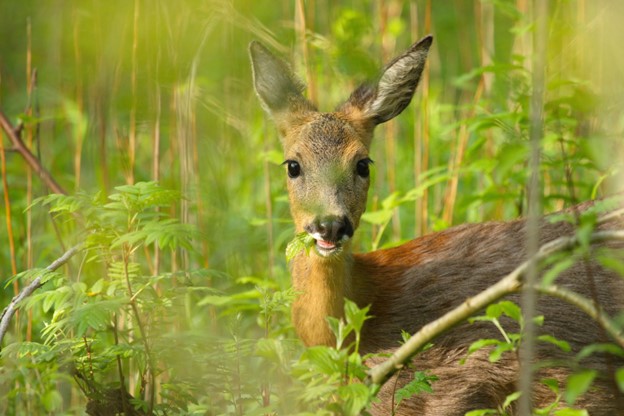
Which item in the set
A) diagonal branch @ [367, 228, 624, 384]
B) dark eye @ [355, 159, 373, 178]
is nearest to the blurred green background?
dark eye @ [355, 159, 373, 178]

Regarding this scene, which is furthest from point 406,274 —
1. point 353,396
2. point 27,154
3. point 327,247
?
point 353,396

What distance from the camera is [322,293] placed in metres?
4.89

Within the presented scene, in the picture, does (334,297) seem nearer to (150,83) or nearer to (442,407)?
(442,407)

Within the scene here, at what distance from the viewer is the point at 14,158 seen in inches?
285

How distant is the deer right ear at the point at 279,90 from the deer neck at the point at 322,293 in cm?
104

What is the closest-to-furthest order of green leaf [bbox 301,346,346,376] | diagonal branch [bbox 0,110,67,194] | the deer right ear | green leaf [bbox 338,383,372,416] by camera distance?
green leaf [bbox 338,383,372,416] → green leaf [bbox 301,346,346,376] → diagonal branch [bbox 0,110,67,194] → the deer right ear

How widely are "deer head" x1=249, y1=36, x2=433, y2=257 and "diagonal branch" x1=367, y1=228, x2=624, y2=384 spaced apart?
Answer: 155cm

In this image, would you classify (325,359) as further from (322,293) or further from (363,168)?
(363,168)

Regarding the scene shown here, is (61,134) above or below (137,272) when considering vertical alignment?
above

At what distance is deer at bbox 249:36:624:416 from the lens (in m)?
4.66

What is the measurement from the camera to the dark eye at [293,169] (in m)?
5.18

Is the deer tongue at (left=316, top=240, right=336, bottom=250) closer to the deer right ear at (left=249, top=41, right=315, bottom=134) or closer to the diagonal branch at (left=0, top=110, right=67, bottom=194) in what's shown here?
the deer right ear at (left=249, top=41, right=315, bottom=134)

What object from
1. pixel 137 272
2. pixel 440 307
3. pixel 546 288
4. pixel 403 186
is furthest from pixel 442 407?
pixel 403 186

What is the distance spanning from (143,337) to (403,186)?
3470 mm
